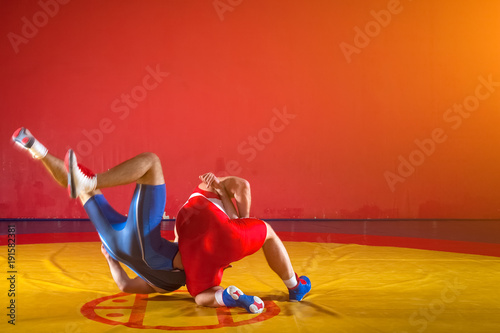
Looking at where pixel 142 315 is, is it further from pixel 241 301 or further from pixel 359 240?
pixel 359 240

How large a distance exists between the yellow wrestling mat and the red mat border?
46 cm

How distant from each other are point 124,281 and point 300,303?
2.59 feet

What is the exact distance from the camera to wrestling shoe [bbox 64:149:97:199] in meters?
1.85

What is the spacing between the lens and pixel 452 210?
279 inches

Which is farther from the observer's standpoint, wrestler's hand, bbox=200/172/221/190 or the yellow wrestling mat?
wrestler's hand, bbox=200/172/221/190

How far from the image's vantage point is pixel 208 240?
2.17 m

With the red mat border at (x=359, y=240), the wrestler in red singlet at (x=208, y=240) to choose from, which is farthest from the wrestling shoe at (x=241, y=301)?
the red mat border at (x=359, y=240)

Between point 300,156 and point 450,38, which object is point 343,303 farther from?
point 450,38

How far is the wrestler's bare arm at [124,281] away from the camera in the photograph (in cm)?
240

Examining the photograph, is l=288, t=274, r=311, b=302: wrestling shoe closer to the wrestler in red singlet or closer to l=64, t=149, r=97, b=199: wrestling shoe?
the wrestler in red singlet

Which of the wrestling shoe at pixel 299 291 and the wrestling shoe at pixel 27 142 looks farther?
the wrestling shoe at pixel 299 291

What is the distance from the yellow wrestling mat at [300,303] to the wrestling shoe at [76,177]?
1.63ft

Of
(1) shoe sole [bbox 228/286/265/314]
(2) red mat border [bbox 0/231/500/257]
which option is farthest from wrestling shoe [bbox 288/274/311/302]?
(2) red mat border [bbox 0/231/500/257]

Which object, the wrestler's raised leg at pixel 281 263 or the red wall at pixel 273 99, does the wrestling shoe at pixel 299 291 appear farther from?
the red wall at pixel 273 99
